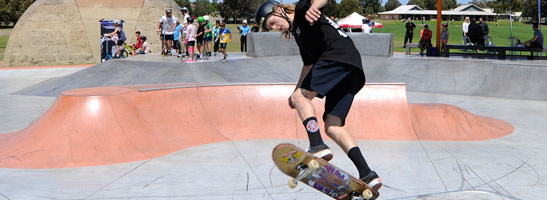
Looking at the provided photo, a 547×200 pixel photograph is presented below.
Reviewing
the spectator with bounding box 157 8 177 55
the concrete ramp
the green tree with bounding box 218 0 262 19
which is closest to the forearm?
the concrete ramp

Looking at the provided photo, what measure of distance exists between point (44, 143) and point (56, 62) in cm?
1771

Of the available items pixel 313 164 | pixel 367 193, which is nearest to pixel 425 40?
pixel 367 193

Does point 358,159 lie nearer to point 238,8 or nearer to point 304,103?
point 304,103

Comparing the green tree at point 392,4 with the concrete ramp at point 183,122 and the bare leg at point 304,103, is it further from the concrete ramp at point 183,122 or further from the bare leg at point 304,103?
the bare leg at point 304,103

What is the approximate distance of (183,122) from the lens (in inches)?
311

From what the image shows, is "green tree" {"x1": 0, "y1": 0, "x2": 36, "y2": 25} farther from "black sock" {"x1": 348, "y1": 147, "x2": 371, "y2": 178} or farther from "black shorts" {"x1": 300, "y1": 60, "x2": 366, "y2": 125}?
"black sock" {"x1": 348, "y1": 147, "x2": 371, "y2": 178}

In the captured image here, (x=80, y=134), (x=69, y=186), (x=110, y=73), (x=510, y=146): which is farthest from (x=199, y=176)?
(x=110, y=73)

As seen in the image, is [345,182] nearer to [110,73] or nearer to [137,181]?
[137,181]

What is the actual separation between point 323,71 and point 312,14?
41cm

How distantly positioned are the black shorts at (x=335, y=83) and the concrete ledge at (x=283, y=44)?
12.4 metres

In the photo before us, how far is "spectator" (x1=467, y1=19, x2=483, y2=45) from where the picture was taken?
728 inches

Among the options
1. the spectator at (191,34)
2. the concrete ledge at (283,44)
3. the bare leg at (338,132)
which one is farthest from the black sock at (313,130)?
the concrete ledge at (283,44)

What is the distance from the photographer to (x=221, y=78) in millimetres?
13680

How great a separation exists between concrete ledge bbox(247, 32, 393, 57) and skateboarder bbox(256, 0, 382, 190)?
485 inches
